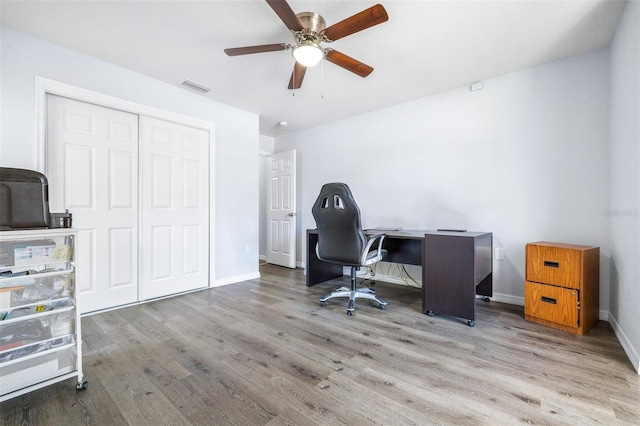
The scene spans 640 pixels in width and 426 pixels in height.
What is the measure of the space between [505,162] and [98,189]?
3.97 metres

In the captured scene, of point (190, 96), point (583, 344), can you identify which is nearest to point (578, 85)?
point (583, 344)

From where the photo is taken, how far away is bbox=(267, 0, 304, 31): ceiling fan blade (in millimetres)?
1426

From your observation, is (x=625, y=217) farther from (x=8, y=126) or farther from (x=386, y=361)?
(x=8, y=126)

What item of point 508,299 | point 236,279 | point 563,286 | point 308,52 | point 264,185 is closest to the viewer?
point 308,52

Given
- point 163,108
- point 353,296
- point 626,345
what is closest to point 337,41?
point 163,108

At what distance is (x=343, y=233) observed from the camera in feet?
8.04

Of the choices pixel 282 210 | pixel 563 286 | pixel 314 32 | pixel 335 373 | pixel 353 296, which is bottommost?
pixel 335 373

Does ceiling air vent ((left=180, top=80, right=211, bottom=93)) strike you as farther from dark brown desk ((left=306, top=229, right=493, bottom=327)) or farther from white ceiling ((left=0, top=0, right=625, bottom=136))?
dark brown desk ((left=306, top=229, right=493, bottom=327))

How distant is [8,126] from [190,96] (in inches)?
60.3

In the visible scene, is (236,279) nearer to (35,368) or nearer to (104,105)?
(35,368)

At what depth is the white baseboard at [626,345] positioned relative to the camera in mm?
1504

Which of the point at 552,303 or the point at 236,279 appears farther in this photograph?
the point at 236,279

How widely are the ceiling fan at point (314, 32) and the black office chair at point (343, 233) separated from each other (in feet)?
3.26

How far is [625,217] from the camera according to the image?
179cm
